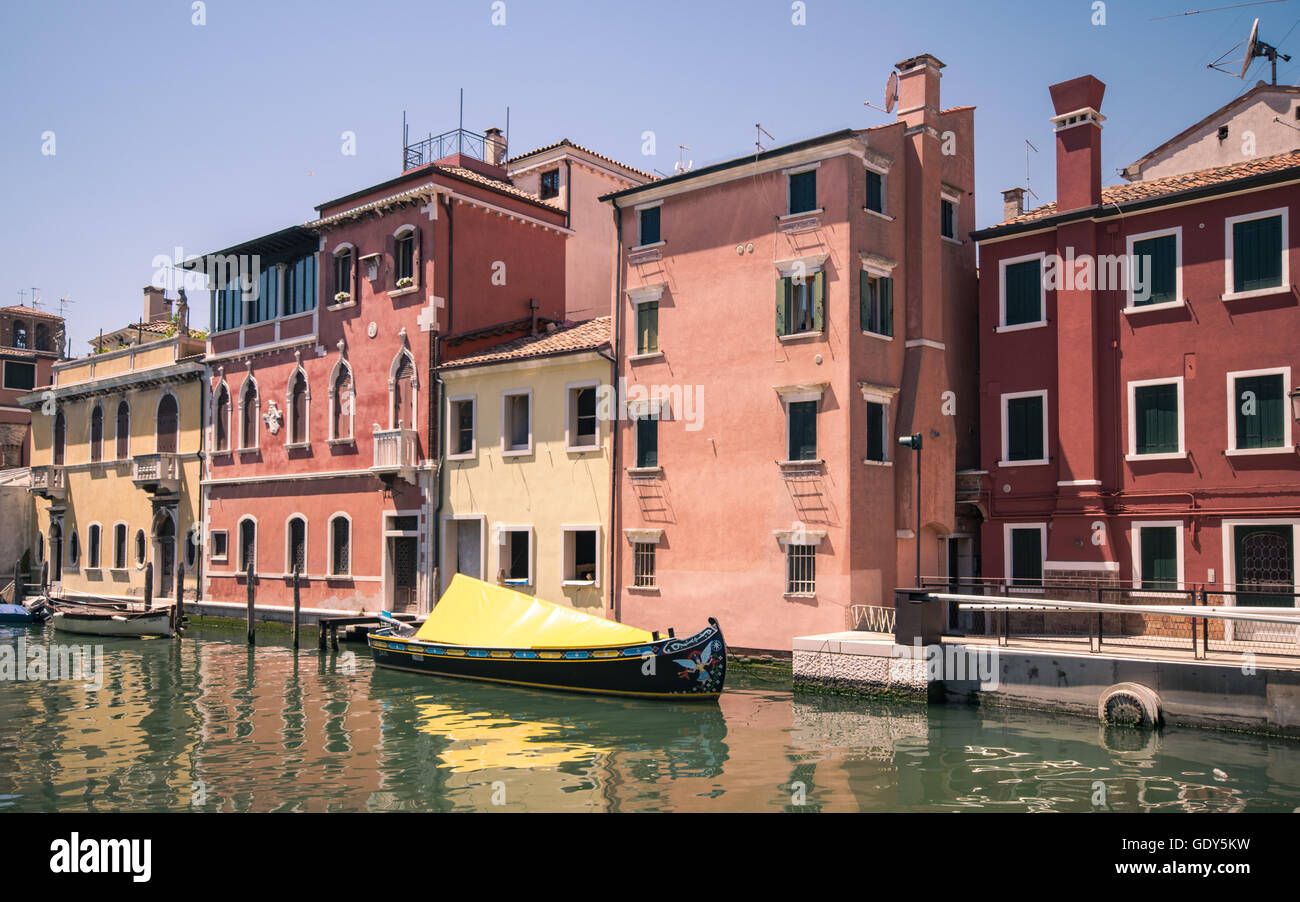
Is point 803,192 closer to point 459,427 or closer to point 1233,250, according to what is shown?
point 1233,250

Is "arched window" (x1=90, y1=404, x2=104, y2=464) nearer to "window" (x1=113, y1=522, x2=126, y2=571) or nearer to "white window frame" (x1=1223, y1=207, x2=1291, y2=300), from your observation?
"window" (x1=113, y1=522, x2=126, y2=571)

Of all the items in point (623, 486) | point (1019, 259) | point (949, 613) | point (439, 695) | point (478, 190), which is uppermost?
point (478, 190)

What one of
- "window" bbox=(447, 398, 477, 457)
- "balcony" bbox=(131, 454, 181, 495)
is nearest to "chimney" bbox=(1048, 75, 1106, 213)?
"window" bbox=(447, 398, 477, 457)

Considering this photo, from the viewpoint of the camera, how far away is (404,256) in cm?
2983

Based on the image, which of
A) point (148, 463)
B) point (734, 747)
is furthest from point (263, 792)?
point (148, 463)

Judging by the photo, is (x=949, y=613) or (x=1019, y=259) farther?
(x=1019, y=259)

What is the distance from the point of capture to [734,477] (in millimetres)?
22891

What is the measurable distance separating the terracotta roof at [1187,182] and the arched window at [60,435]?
38.0 m

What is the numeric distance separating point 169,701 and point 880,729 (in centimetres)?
1306

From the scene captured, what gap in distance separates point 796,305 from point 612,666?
28.2 feet

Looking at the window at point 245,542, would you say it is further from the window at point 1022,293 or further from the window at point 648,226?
the window at point 1022,293

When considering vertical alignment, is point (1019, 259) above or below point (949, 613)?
above

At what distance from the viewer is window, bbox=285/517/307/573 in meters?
32.2
